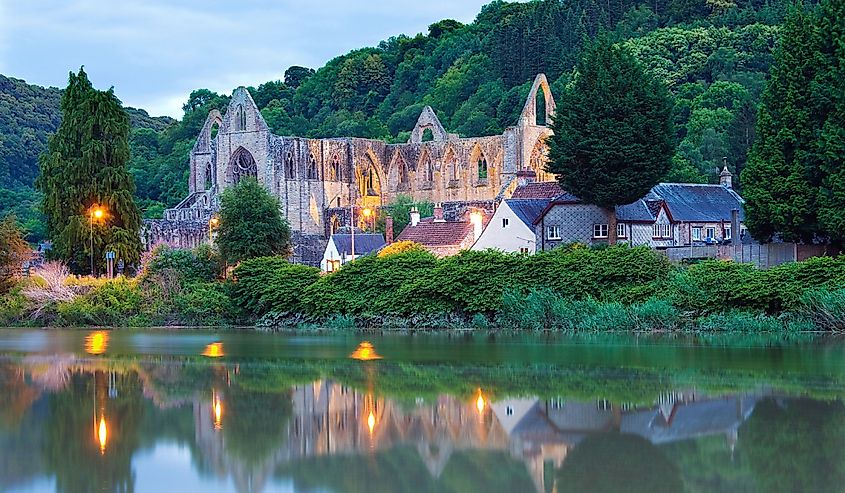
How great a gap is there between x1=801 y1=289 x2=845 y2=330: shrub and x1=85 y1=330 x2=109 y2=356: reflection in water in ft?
58.5

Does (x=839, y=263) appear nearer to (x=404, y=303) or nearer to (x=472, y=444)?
(x=404, y=303)

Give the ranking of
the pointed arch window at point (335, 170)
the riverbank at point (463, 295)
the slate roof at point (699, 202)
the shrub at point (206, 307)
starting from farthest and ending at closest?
the pointed arch window at point (335, 170), the slate roof at point (699, 202), the shrub at point (206, 307), the riverbank at point (463, 295)

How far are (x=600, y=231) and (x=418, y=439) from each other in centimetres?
3614

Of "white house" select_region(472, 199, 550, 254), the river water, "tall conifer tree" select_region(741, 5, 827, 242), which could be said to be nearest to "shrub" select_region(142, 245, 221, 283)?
"white house" select_region(472, 199, 550, 254)

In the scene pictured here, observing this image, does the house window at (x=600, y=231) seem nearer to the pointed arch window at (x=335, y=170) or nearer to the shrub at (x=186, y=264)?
the shrub at (x=186, y=264)

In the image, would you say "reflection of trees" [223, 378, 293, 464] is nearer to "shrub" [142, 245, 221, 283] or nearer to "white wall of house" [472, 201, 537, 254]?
"shrub" [142, 245, 221, 283]

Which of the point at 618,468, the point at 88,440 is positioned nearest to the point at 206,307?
the point at 88,440

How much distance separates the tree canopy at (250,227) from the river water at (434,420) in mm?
21669

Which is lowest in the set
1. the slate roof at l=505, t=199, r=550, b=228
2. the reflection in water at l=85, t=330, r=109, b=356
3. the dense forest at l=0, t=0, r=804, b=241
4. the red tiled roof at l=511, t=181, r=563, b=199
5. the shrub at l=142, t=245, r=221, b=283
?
the reflection in water at l=85, t=330, r=109, b=356

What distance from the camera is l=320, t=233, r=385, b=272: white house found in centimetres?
6341

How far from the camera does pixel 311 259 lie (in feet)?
240

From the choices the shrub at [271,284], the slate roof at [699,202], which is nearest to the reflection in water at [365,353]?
the shrub at [271,284]

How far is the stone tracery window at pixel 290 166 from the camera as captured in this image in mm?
91500

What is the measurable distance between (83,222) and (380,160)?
43629 mm
